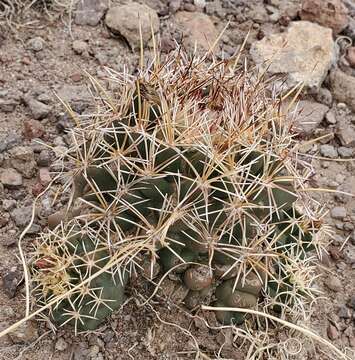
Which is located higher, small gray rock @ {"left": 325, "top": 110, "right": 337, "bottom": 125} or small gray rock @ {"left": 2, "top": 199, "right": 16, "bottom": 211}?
small gray rock @ {"left": 2, "top": 199, "right": 16, "bottom": 211}

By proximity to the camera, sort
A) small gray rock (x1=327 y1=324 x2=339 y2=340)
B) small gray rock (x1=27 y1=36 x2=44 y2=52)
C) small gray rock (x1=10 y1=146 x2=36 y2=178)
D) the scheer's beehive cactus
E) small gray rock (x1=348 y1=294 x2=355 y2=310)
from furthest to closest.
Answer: small gray rock (x1=27 y1=36 x2=44 y2=52) → small gray rock (x1=10 y1=146 x2=36 y2=178) → small gray rock (x1=348 y1=294 x2=355 y2=310) → small gray rock (x1=327 y1=324 x2=339 y2=340) → the scheer's beehive cactus

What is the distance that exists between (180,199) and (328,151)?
55.0 inches

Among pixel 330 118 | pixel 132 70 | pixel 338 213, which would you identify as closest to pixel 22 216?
pixel 132 70

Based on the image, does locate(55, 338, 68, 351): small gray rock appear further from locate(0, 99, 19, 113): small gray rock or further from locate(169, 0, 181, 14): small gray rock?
locate(169, 0, 181, 14): small gray rock

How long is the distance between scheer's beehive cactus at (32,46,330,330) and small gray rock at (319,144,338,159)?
985 millimetres

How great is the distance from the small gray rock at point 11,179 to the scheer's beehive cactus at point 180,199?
50 centimetres

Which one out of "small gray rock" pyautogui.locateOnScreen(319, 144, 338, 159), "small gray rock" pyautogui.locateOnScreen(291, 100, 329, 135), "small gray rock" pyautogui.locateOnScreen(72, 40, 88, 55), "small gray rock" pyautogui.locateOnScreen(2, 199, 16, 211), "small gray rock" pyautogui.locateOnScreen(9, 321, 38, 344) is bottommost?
"small gray rock" pyautogui.locateOnScreen(319, 144, 338, 159)

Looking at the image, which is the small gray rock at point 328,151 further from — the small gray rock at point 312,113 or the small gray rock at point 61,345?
the small gray rock at point 61,345

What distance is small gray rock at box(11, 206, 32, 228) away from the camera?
275 centimetres

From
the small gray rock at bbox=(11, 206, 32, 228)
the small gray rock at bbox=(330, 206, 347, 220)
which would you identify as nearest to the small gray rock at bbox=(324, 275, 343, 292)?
the small gray rock at bbox=(330, 206, 347, 220)

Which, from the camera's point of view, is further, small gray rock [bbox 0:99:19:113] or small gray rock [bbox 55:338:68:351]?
small gray rock [bbox 0:99:19:113]

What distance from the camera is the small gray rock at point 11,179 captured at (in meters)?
2.87

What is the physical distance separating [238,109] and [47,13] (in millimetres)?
1751

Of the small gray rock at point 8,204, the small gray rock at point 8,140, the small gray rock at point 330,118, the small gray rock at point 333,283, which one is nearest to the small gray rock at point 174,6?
the small gray rock at point 330,118
